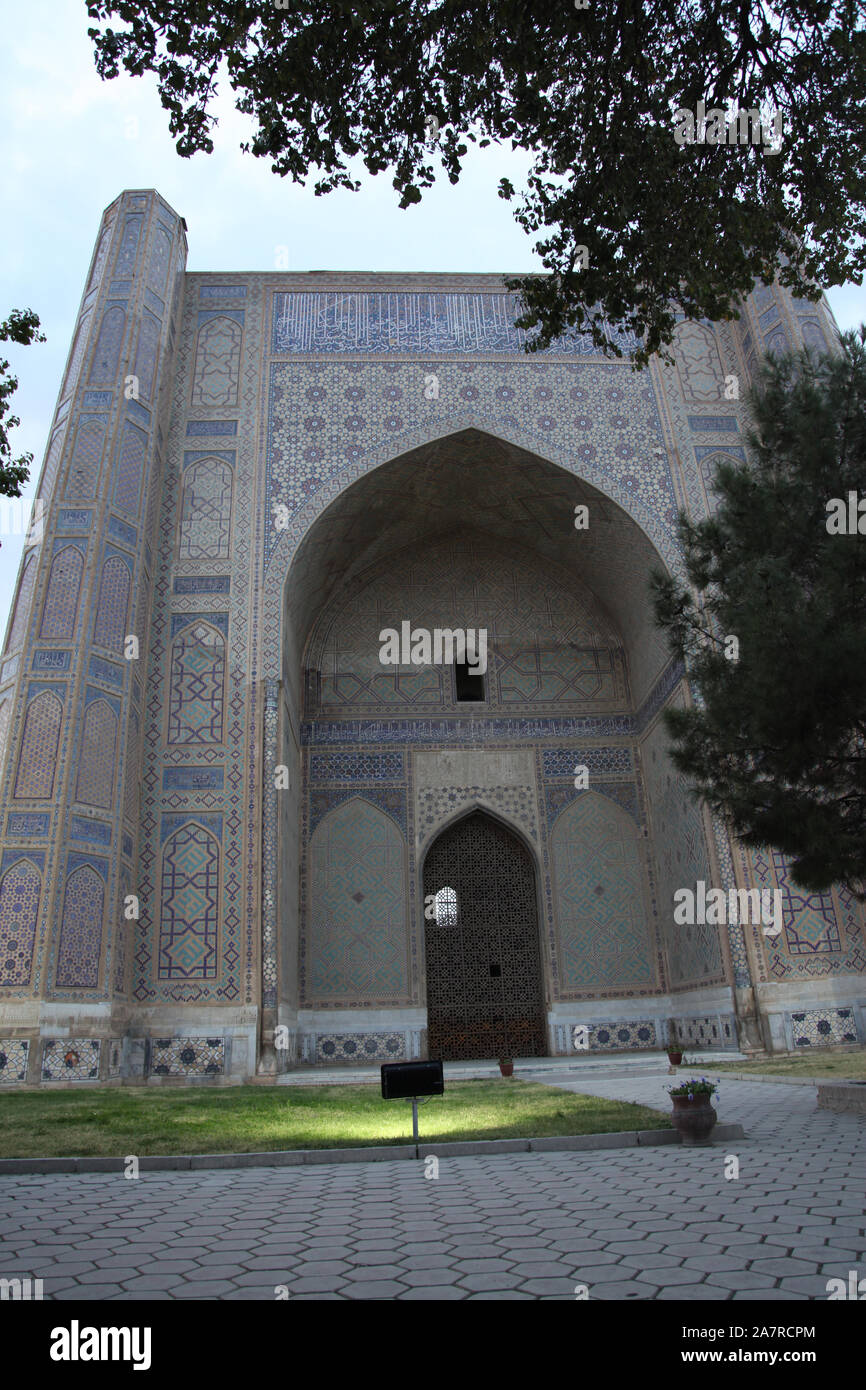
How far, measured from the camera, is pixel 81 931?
28.1ft

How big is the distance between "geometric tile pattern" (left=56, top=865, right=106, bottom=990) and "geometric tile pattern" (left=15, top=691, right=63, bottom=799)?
0.84m

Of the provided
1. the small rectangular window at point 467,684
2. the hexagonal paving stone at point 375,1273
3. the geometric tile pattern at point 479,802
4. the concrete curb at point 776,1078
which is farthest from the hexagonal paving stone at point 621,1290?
the small rectangular window at point 467,684

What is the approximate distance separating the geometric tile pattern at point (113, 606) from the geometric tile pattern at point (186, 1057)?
3790mm

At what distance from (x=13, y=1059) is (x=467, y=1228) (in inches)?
254

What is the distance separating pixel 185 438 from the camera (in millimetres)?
11711

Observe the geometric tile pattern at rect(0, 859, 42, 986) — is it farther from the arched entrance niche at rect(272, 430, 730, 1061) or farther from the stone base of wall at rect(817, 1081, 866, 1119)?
the stone base of wall at rect(817, 1081, 866, 1119)

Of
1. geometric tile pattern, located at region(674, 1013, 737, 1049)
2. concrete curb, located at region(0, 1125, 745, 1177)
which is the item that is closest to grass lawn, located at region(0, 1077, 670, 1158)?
concrete curb, located at region(0, 1125, 745, 1177)

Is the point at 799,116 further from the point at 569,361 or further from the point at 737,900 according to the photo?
the point at 569,361

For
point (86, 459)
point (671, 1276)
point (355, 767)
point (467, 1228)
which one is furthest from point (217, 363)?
point (671, 1276)

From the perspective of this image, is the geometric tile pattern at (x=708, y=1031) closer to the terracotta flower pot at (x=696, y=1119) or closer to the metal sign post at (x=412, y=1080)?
the terracotta flower pot at (x=696, y=1119)

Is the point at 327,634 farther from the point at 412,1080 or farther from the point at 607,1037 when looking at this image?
the point at 412,1080

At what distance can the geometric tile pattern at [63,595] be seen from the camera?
30.9ft
